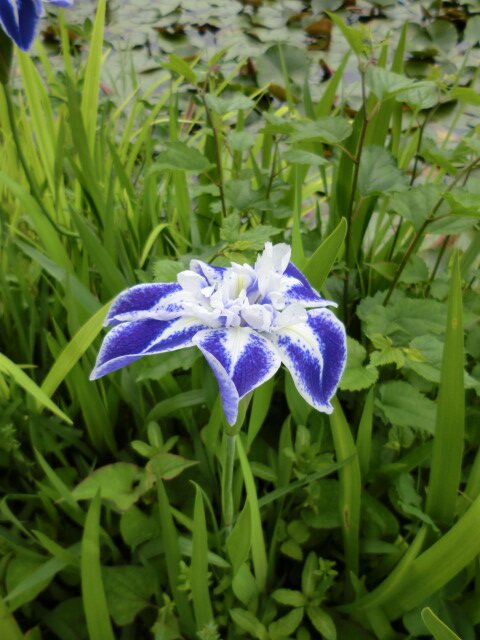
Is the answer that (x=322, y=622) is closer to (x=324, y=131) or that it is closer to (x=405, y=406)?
(x=405, y=406)

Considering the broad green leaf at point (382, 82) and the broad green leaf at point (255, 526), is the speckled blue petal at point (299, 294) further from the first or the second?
the broad green leaf at point (382, 82)

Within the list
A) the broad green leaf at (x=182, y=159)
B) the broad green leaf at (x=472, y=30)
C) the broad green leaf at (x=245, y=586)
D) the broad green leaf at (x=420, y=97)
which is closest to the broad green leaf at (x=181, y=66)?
the broad green leaf at (x=182, y=159)

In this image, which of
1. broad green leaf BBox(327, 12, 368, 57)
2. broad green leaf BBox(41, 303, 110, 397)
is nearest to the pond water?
broad green leaf BBox(327, 12, 368, 57)

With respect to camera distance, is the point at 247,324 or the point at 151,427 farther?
the point at 151,427

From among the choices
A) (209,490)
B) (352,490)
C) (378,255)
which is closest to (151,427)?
(209,490)

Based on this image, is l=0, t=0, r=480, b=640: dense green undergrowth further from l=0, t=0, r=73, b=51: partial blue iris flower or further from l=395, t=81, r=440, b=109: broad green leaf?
l=0, t=0, r=73, b=51: partial blue iris flower

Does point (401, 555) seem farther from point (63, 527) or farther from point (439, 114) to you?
point (439, 114)
